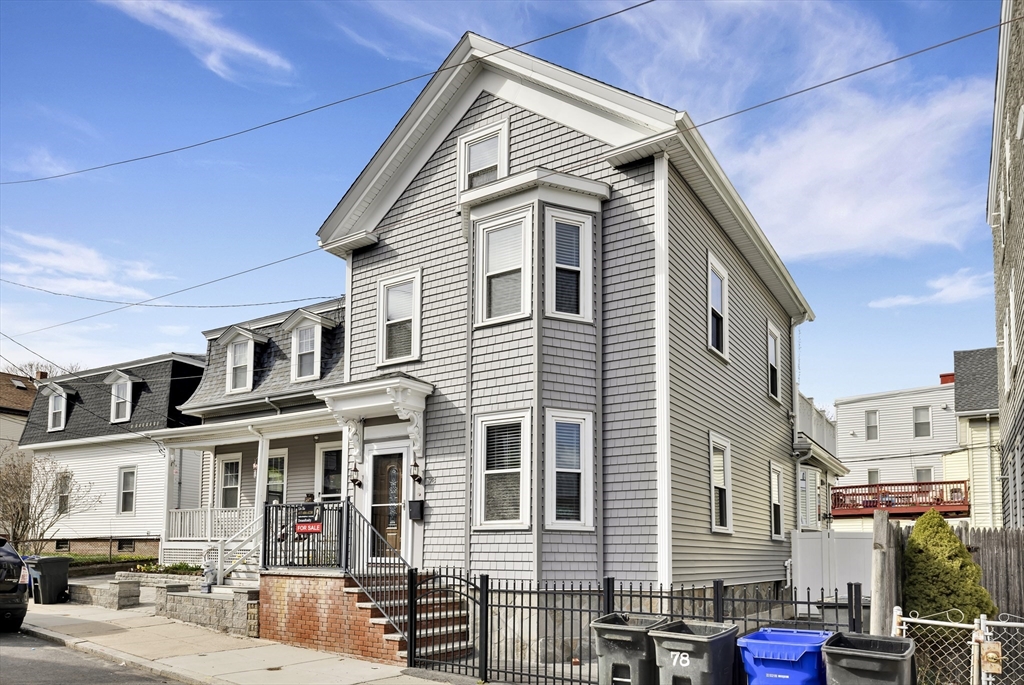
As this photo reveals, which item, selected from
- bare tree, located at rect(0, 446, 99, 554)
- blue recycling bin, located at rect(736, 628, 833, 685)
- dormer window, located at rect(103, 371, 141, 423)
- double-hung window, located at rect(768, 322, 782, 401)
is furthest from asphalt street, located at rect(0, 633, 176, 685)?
dormer window, located at rect(103, 371, 141, 423)

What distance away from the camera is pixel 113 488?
29.6 metres

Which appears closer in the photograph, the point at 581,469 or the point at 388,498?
the point at 581,469

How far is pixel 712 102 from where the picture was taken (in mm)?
14055

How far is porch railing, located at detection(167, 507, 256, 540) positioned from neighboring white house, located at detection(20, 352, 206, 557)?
174 inches

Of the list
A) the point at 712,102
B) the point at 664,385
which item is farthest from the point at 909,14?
the point at 664,385

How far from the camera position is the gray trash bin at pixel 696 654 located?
778 centimetres

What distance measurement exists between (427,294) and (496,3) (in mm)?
5246

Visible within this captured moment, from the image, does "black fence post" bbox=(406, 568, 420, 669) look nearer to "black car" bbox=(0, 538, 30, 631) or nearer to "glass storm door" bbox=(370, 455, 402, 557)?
"glass storm door" bbox=(370, 455, 402, 557)

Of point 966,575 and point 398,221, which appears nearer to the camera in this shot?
point 966,575

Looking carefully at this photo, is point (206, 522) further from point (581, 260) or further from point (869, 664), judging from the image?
point (869, 664)

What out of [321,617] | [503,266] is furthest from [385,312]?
[321,617]

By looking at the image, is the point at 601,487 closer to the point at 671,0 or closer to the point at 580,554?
the point at 580,554

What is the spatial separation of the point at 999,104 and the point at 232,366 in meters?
19.0

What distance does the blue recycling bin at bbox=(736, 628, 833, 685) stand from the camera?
7348mm
